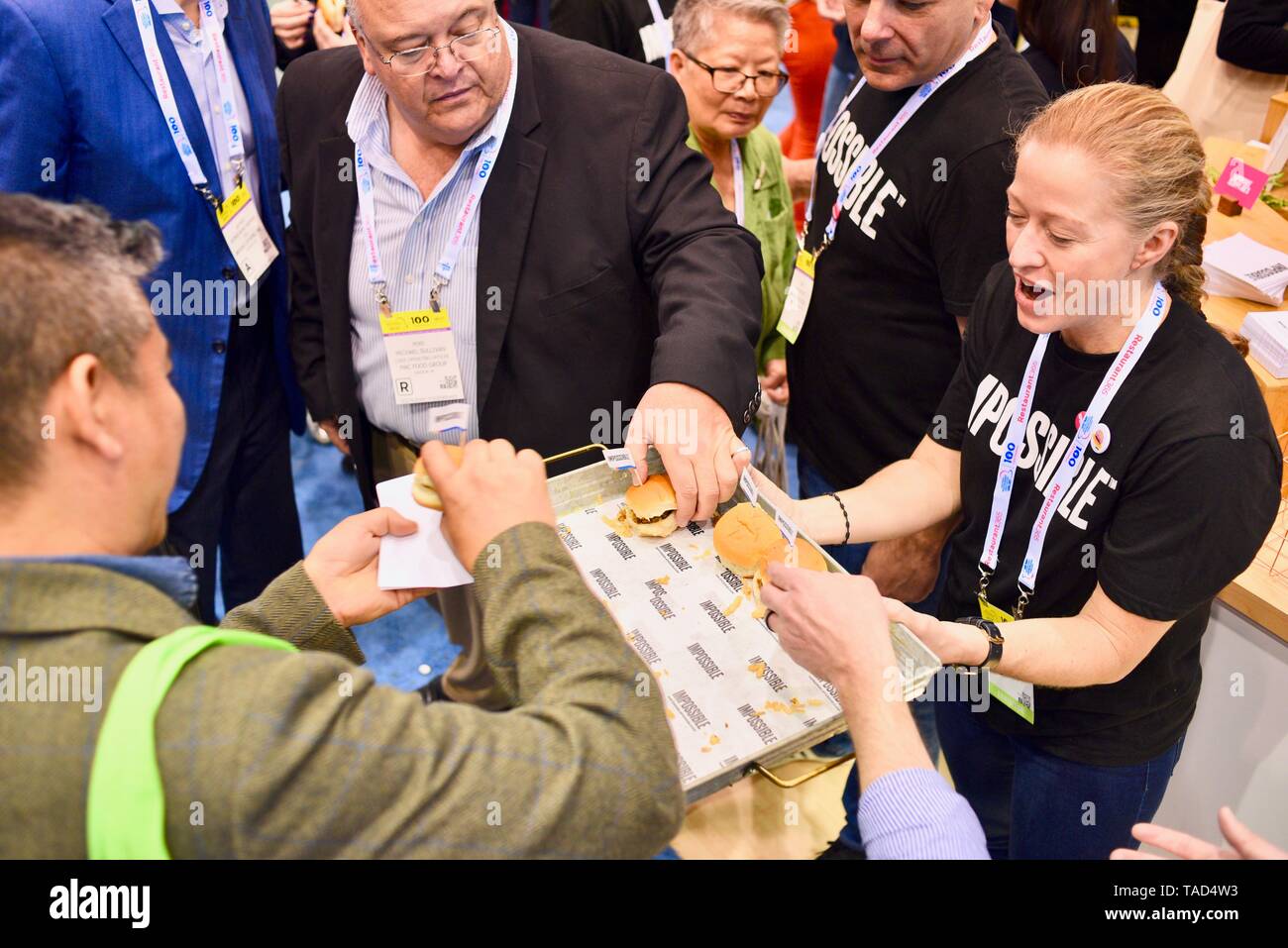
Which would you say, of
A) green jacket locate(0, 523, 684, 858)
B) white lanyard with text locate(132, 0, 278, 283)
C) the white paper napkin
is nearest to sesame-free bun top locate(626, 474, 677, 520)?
the white paper napkin

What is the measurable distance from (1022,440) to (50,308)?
5.11ft

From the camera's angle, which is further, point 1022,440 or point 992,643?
point 1022,440

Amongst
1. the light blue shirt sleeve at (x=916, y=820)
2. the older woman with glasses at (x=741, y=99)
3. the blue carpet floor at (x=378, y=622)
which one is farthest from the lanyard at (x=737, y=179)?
the light blue shirt sleeve at (x=916, y=820)

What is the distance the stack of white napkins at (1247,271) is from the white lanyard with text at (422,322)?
2.30 meters

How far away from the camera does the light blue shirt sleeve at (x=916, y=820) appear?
1295 millimetres

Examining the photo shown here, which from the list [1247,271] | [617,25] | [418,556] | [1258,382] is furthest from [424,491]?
[1247,271]

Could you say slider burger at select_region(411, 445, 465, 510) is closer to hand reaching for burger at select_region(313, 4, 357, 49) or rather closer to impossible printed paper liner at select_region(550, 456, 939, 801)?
impossible printed paper liner at select_region(550, 456, 939, 801)

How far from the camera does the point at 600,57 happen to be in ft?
7.21

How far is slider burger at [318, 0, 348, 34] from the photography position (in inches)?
134

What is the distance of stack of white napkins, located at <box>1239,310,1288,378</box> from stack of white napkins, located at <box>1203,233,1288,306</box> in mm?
202

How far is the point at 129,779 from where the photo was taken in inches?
36.1

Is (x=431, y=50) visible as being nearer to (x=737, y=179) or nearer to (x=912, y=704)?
(x=737, y=179)

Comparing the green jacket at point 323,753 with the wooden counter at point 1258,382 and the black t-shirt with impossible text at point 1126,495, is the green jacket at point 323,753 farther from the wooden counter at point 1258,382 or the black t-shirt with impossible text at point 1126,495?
the wooden counter at point 1258,382

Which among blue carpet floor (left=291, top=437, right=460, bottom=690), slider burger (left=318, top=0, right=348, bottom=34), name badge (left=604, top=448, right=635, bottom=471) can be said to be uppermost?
slider burger (left=318, top=0, right=348, bottom=34)
